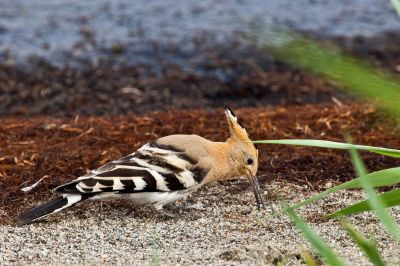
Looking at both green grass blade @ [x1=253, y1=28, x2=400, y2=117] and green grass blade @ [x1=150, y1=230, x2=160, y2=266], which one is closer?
green grass blade @ [x1=253, y1=28, x2=400, y2=117]

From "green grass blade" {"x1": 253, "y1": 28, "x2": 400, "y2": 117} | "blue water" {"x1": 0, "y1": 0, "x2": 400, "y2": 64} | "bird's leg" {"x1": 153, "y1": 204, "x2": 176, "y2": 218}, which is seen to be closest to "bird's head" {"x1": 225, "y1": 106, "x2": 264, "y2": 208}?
"bird's leg" {"x1": 153, "y1": 204, "x2": 176, "y2": 218}

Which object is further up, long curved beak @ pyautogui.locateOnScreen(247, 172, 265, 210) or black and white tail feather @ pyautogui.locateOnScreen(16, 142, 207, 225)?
black and white tail feather @ pyautogui.locateOnScreen(16, 142, 207, 225)

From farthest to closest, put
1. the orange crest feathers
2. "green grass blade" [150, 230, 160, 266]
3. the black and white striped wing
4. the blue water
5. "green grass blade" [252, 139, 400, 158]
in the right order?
the blue water
the orange crest feathers
the black and white striped wing
"green grass blade" [252, 139, 400, 158]
"green grass blade" [150, 230, 160, 266]

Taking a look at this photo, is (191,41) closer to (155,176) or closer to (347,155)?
(347,155)

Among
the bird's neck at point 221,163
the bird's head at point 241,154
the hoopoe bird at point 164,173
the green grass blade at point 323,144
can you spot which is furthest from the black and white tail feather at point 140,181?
the green grass blade at point 323,144

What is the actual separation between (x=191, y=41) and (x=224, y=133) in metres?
5.10

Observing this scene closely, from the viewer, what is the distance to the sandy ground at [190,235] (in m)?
3.96

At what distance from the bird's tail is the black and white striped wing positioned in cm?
4

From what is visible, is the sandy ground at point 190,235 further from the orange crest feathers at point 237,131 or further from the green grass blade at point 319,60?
the green grass blade at point 319,60

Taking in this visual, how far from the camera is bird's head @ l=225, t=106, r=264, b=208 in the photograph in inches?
201

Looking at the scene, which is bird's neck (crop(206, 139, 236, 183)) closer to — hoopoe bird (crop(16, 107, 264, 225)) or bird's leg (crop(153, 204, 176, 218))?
hoopoe bird (crop(16, 107, 264, 225))

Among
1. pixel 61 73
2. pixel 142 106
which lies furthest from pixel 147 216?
pixel 61 73

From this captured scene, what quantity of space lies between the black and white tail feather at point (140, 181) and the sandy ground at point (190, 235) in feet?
0.38

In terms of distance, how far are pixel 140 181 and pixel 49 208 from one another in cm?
53
